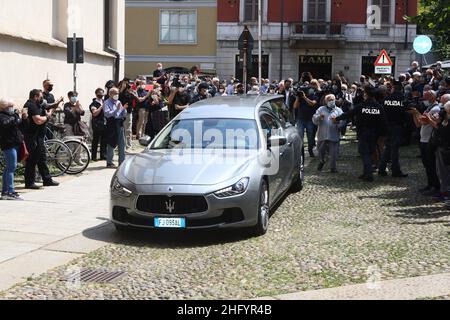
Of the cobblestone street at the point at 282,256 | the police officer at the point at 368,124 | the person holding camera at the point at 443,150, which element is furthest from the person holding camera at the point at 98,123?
the person holding camera at the point at 443,150

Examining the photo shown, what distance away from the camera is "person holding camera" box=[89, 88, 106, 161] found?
15148 millimetres

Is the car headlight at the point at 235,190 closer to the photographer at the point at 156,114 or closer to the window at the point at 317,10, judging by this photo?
the photographer at the point at 156,114

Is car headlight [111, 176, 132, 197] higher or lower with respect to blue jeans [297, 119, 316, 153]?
lower

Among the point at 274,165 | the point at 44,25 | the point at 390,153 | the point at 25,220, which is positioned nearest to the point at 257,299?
the point at 274,165

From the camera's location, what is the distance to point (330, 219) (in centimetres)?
944

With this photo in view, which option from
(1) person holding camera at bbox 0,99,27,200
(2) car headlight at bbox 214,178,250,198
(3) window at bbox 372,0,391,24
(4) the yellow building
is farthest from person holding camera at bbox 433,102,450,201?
A: (3) window at bbox 372,0,391,24

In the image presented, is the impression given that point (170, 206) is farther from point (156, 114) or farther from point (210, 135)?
point (156, 114)

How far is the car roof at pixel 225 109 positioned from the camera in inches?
388

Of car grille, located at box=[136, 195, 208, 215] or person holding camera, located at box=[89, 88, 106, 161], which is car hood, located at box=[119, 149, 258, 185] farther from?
person holding camera, located at box=[89, 88, 106, 161]

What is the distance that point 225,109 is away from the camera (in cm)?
1009

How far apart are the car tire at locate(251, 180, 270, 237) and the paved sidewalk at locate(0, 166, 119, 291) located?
1952mm

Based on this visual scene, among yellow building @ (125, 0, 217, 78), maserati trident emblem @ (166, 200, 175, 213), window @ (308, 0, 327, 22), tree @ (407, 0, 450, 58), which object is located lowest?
maserati trident emblem @ (166, 200, 175, 213)

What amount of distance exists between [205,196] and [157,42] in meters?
36.1

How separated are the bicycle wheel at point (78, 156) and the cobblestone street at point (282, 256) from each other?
16.3 feet
